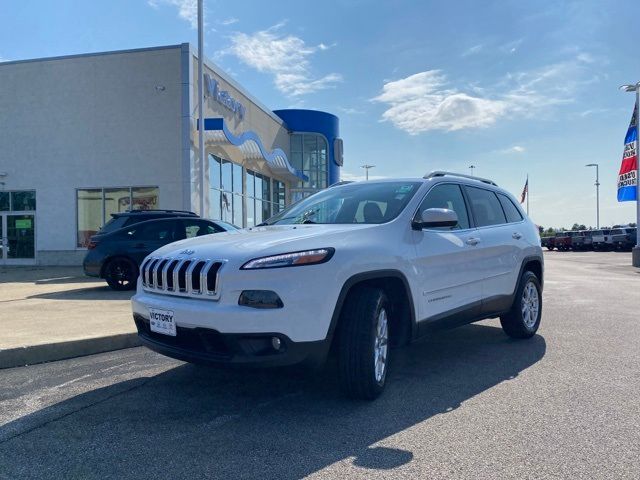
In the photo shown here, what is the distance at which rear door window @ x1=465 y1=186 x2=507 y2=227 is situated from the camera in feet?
18.3

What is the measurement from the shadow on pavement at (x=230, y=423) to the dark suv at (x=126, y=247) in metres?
6.11

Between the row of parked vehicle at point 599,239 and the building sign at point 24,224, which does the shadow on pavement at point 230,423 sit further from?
the row of parked vehicle at point 599,239

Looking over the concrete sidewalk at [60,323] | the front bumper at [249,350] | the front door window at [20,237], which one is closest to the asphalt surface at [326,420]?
the concrete sidewalk at [60,323]

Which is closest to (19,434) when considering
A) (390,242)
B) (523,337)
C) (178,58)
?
(390,242)

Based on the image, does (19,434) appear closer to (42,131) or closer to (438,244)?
(438,244)

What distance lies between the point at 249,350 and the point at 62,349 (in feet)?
9.70

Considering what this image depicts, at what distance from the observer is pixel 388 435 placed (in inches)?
129

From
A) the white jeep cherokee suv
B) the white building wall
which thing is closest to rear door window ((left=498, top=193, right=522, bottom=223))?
the white jeep cherokee suv

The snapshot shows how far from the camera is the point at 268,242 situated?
145 inches

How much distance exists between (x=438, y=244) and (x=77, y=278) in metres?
12.0

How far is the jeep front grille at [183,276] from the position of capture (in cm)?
354

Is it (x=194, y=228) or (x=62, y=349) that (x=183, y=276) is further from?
(x=194, y=228)

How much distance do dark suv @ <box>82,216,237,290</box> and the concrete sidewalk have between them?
15.2 inches

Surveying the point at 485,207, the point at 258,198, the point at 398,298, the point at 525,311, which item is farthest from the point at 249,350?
the point at 258,198
